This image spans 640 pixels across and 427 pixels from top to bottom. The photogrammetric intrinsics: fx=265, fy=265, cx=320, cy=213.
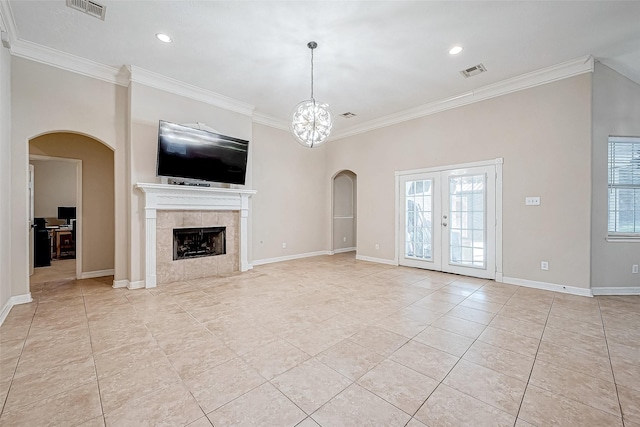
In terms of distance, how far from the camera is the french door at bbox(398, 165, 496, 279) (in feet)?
15.2

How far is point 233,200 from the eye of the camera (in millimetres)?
5113

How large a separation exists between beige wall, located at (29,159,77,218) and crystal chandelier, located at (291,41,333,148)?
8589 millimetres

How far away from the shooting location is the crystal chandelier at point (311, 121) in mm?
3283

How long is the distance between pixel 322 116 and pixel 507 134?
3275 mm

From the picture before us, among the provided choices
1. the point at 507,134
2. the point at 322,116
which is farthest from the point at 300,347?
the point at 507,134

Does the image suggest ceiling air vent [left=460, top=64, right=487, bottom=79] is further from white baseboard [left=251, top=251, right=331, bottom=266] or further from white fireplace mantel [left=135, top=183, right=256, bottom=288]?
white baseboard [left=251, top=251, right=331, bottom=266]

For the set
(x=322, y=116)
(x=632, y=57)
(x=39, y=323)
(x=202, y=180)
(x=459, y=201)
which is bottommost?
(x=39, y=323)

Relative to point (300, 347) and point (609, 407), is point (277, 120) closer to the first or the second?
point (300, 347)

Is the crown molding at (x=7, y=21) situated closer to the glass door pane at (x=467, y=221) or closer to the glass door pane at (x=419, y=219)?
the glass door pane at (x=419, y=219)

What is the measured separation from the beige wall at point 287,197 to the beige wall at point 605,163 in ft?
16.9

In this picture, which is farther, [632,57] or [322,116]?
[632,57]

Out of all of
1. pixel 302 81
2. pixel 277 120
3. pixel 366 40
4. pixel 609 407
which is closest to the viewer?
pixel 609 407

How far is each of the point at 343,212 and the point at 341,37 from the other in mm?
5213

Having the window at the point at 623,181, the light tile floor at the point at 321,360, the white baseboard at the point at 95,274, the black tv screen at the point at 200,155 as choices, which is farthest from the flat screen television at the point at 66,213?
the window at the point at 623,181
